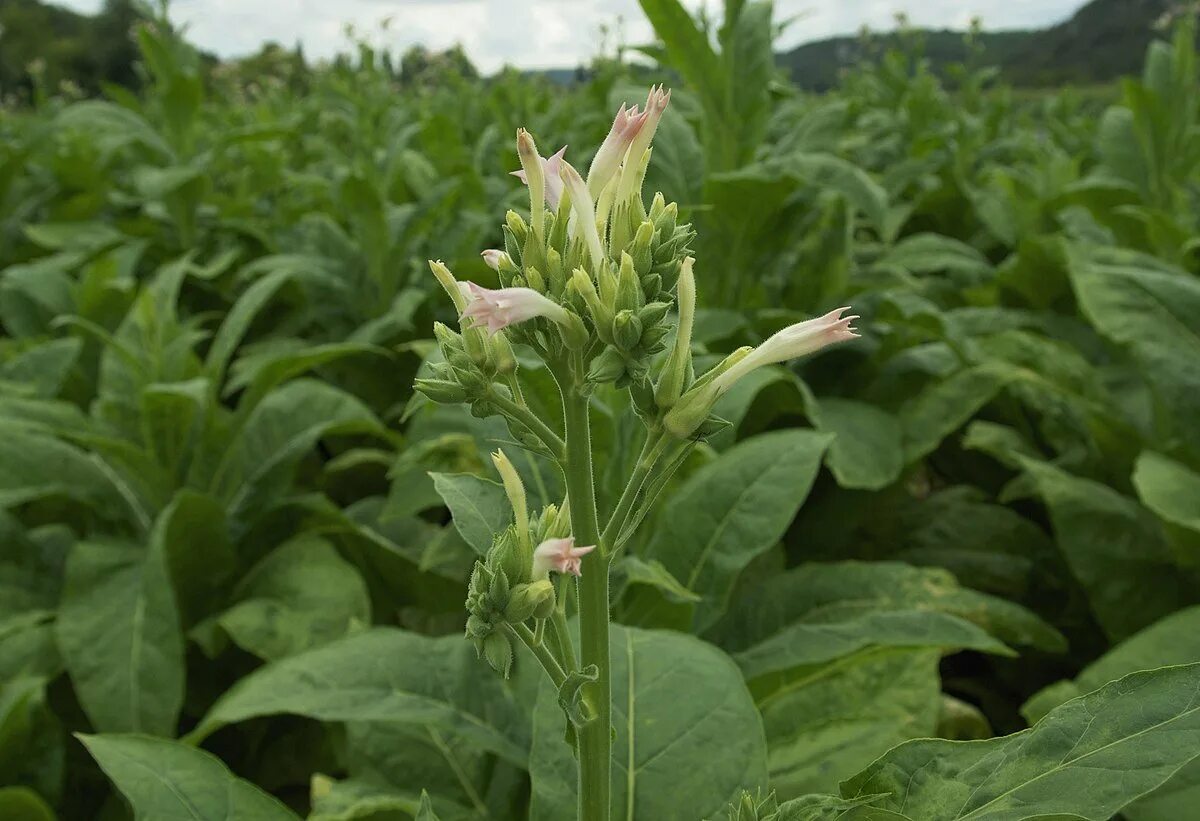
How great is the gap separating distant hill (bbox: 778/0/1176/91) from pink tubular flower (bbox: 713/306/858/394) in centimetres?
829

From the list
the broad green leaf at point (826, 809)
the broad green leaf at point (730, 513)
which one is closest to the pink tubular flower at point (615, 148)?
the broad green leaf at point (826, 809)

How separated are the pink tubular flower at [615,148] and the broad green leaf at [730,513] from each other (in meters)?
1.06

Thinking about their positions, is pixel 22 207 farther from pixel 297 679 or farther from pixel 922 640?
pixel 922 640

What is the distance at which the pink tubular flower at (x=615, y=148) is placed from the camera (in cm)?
101

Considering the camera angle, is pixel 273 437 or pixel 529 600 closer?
pixel 529 600

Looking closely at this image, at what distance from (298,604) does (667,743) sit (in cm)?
149

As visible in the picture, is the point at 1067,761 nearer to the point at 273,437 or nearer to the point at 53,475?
the point at 273,437

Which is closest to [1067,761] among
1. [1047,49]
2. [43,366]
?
[43,366]

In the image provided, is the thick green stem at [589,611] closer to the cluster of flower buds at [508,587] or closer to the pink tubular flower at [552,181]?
the cluster of flower buds at [508,587]

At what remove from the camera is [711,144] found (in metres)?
3.48

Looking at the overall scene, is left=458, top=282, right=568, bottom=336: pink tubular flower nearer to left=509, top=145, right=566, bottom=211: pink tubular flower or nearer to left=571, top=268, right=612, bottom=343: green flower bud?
left=571, top=268, right=612, bottom=343: green flower bud

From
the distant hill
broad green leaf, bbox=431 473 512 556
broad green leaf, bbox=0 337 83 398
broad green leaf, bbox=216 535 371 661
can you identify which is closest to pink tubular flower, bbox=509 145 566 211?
broad green leaf, bbox=431 473 512 556

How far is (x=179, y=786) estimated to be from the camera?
1.33 meters

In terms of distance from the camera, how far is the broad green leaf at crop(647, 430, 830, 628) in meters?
1.98
